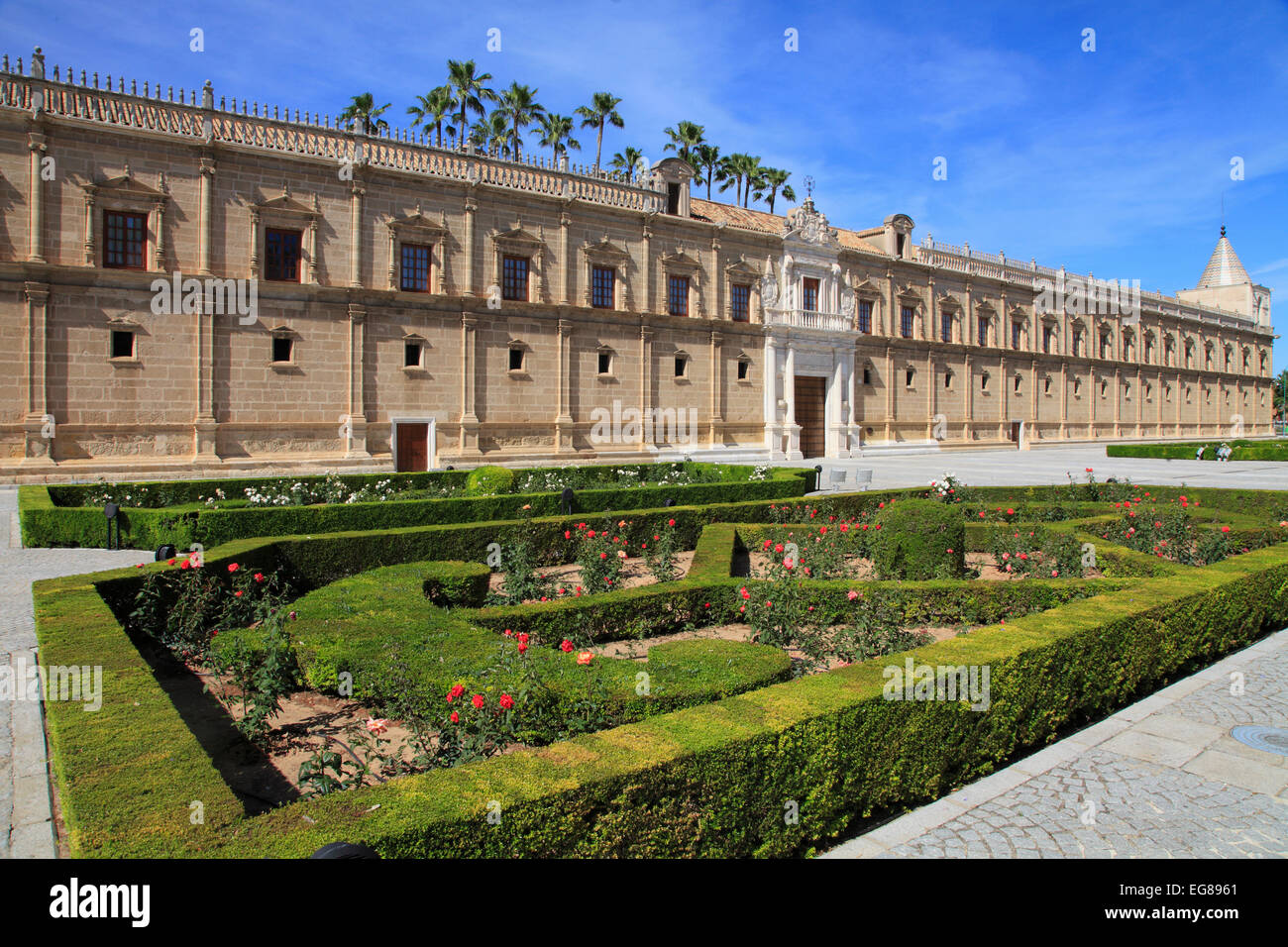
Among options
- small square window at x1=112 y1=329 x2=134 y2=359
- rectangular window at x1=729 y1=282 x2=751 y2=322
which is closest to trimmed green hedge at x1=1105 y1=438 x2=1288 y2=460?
rectangular window at x1=729 y1=282 x2=751 y2=322

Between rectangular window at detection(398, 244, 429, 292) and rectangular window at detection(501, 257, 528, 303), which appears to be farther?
rectangular window at detection(501, 257, 528, 303)

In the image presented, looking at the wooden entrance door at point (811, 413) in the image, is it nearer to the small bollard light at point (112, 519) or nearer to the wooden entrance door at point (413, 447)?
the wooden entrance door at point (413, 447)

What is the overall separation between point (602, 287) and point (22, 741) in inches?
1000

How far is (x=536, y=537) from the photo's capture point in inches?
466

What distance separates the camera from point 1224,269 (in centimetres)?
6994

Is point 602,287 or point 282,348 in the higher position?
point 602,287

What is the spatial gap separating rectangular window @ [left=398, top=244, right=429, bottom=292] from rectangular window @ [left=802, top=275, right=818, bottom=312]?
17340 mm

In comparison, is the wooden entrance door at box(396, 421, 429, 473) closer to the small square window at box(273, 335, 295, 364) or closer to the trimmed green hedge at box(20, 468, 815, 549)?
the small square window at box(273, 335, 295, 364)

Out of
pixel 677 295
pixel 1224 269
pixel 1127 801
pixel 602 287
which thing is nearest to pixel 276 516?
pixel 1127 801

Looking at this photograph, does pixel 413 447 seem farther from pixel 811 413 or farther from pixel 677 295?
pixel 811 413

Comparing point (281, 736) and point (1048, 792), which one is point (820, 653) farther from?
point (281, 736)

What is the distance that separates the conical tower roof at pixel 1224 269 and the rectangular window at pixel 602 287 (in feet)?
226

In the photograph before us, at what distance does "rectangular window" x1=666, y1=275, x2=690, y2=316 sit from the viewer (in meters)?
30.4
